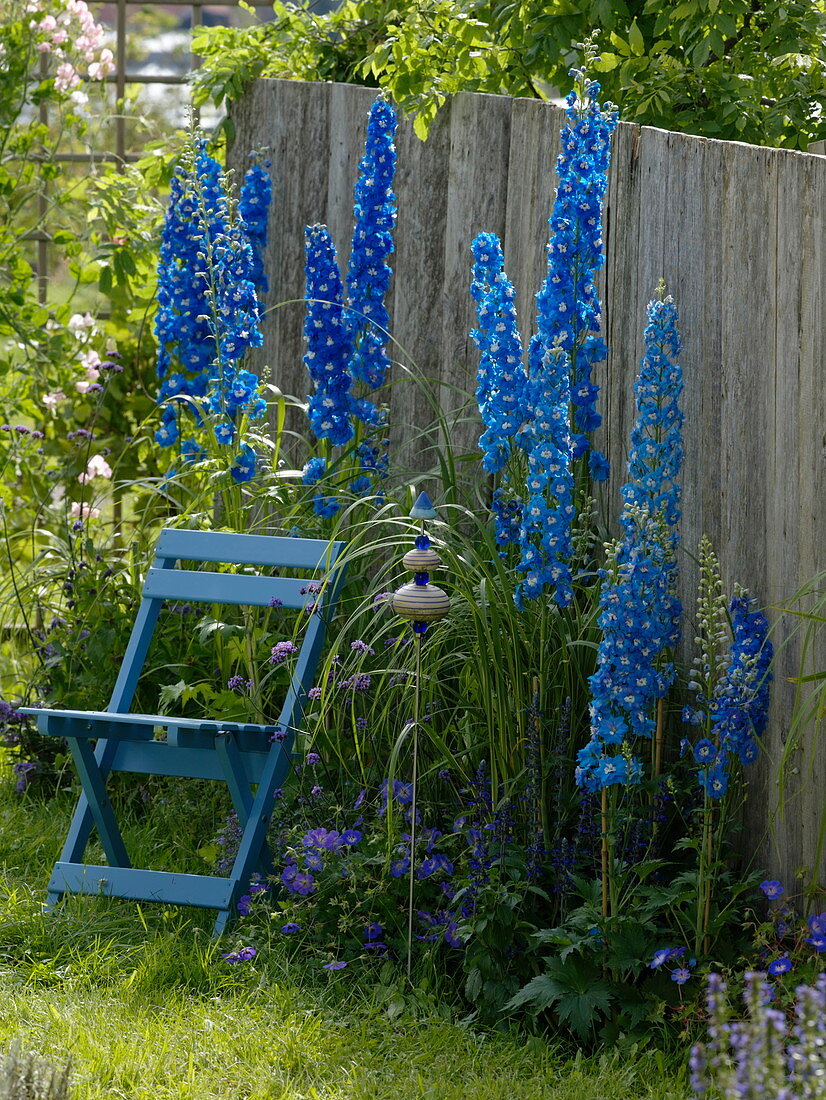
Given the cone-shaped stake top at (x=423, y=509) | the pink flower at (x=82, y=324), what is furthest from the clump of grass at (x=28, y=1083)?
the pink flower at (x=82, y=324)

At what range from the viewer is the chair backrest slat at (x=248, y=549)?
3.84 metres

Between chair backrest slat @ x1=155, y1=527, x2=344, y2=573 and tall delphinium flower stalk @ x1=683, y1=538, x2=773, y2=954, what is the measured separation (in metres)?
1.15

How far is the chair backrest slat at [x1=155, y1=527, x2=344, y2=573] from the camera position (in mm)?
3840

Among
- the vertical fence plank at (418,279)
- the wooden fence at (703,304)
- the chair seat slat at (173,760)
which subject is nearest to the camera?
the wooden fence at (703,304)

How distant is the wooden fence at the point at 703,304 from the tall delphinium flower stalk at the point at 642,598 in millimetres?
154

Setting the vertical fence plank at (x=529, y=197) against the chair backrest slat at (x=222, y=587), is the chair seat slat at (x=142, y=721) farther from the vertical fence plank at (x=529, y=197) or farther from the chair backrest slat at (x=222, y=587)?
the vertical fence plank at (x=529, y=197)

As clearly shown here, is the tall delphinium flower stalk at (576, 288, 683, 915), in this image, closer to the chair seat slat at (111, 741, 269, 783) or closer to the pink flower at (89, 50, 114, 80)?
the chair seat slat at (111, 741, 269, 783)

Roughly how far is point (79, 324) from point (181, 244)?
4.18 feet

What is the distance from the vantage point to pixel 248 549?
12.9ft

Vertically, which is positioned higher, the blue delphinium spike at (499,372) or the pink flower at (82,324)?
the pink flower at (82,324)

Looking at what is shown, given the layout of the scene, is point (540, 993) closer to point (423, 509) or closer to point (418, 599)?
point (418, 599)

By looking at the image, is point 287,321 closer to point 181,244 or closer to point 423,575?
point 181,244


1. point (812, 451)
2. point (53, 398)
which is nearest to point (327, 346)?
point (812, 451)

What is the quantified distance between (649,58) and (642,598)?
1.89 m
